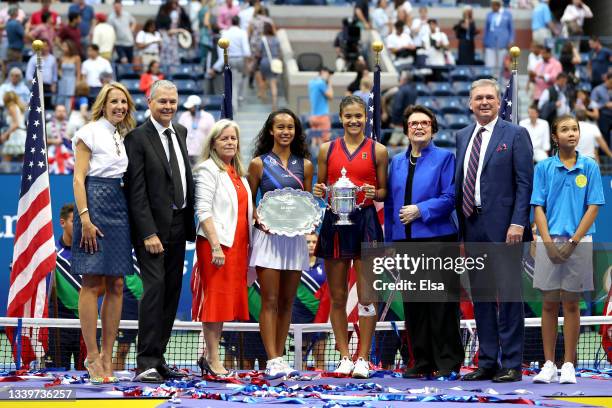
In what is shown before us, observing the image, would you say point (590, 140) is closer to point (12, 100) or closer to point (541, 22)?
point (12, 100)

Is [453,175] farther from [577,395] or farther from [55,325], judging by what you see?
[55,325]

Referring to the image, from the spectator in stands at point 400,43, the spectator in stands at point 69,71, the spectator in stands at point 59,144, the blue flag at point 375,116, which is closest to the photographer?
the blue flag at point 375,116

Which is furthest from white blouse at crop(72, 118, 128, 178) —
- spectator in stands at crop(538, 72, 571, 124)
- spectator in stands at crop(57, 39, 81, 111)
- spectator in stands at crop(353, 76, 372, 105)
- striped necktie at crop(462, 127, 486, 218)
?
spectator in stands at crop(538, 72, 571, 124)

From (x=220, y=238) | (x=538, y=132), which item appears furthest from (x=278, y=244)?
(x=538, y=132)

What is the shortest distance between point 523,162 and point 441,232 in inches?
29.6

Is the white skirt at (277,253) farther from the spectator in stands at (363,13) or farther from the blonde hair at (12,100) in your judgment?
the spectator in stands at (363,13)

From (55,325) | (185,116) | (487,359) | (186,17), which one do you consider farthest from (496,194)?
(186,17)

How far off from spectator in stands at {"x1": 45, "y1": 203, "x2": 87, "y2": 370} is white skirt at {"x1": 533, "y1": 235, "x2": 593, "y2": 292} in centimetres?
382

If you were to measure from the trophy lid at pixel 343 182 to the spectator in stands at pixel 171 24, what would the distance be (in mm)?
13049

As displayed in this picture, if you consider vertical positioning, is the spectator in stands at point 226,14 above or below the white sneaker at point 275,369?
above

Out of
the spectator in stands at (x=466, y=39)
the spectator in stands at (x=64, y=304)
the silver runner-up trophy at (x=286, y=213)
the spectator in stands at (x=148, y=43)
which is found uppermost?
the spectator in stands at (x=466, y=39)

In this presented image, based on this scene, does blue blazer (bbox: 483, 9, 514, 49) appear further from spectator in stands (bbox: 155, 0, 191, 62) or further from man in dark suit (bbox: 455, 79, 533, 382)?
man in dark suit (bbox: 455, 79, 533, 382)

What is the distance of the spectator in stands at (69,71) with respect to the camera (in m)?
19.6

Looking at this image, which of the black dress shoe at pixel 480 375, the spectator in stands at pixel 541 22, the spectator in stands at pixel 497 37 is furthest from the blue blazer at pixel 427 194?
the spectator in stands at pixel 541 22
